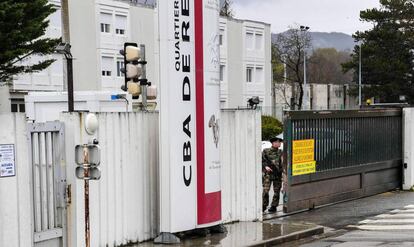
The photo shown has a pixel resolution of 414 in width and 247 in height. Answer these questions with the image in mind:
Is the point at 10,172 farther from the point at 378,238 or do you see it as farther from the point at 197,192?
the point at 378,238

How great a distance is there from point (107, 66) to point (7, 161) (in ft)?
141

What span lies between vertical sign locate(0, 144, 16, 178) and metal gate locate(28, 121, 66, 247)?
38cm

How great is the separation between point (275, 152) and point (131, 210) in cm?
559

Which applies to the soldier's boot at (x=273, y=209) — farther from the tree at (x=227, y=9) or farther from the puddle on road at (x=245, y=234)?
the tree at (x=227, y=9)

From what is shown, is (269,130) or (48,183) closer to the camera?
(48,183)

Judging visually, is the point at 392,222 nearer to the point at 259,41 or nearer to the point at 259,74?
the point at 259,74

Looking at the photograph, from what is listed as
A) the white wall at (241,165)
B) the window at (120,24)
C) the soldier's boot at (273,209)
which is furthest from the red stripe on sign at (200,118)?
the window at (120,24)

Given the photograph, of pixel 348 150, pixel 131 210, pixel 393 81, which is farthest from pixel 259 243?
pixel 393 81

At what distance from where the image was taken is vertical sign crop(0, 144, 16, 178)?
26.9ft

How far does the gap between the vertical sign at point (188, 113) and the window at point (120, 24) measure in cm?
4220

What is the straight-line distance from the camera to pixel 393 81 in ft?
257

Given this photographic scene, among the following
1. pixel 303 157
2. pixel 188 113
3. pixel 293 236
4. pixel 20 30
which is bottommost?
pixel 293 236

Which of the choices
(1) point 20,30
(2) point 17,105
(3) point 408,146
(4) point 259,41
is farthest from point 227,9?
(3) point 408,146

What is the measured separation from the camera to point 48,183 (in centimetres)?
896
